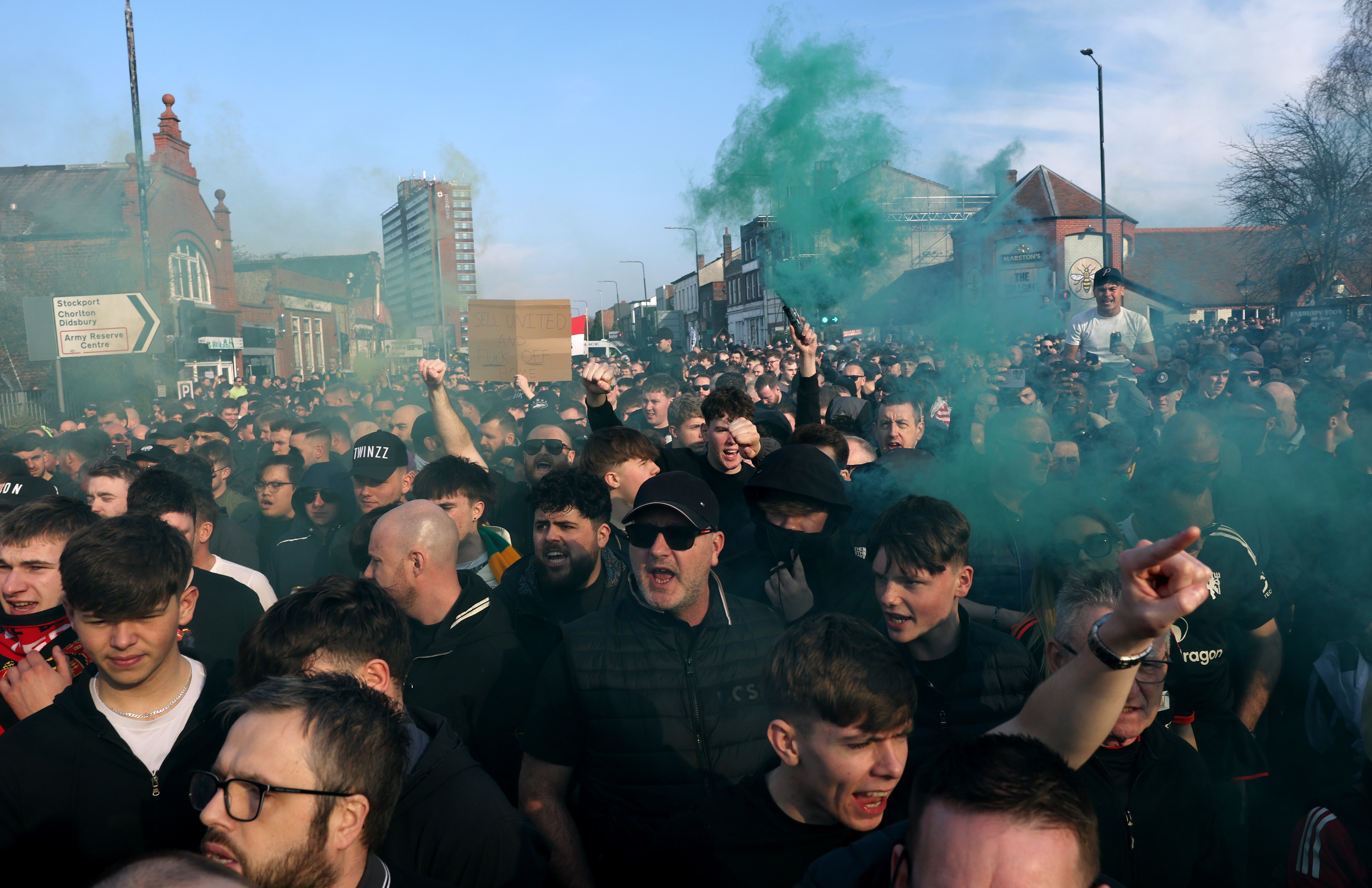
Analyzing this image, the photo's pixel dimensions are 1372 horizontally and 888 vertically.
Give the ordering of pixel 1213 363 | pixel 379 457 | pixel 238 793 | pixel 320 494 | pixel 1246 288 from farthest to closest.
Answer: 1. pixel 1246 288
2. pixel 1213 363
3. pixel 320 494
4. pixel 379 457
5. pixel 238 793

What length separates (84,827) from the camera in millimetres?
2408

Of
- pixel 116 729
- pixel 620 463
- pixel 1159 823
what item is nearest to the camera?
pixel 1159 823

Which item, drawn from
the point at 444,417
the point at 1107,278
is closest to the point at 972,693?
the point at 444,417

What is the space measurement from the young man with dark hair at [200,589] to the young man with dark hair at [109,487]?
742 millimetres

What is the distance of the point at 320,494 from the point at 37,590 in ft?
8.04

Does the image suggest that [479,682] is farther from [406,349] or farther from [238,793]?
[406,349]

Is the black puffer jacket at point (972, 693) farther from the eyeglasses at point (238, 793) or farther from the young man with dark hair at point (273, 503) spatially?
the young man with dark hair at point (273, 503)

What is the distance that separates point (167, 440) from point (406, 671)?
6435 mm

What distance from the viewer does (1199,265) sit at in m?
11.9

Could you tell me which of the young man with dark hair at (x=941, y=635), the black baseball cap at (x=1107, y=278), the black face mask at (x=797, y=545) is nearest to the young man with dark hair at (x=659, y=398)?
the black baseball cap at (x=1107, y=278)

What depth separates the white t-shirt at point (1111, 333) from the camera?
7598mm

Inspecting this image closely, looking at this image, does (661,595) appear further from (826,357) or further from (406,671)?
(826,357)

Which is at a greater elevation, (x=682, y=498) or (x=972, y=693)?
(x=682, y=498)

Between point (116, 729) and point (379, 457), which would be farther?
point (379, 457)
